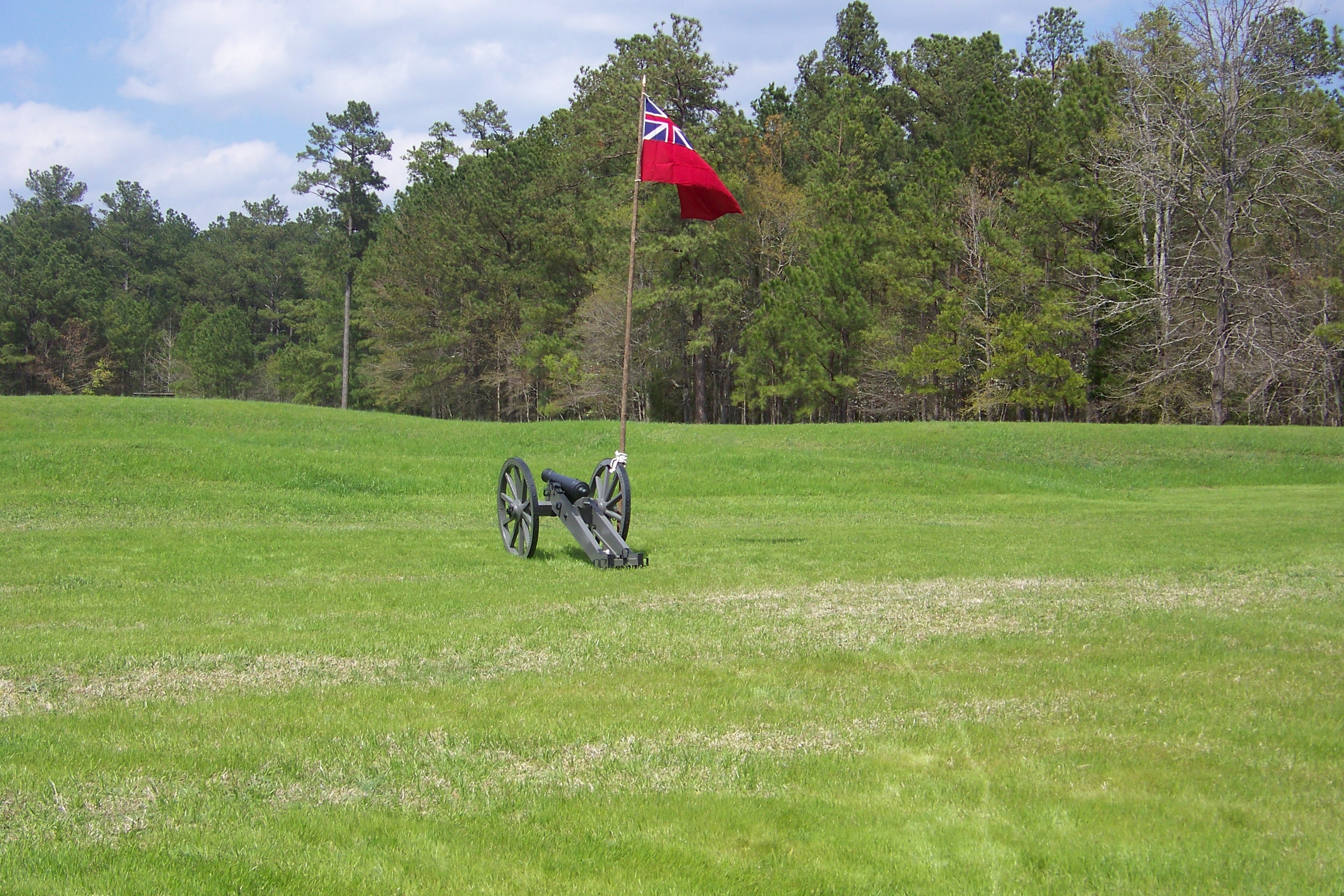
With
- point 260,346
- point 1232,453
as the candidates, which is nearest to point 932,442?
point 1232,453

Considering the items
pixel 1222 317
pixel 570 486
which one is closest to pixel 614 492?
pixel 570 486

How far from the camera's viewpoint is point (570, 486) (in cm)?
1342

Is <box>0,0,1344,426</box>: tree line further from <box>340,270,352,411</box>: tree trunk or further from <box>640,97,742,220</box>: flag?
<box>640,97,742,220</box>: flag

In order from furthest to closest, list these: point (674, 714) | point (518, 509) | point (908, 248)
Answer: point (908, 248) < point (518, 509) < point (674, 714)

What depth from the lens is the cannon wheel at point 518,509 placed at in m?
13.7

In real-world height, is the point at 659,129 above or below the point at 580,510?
above

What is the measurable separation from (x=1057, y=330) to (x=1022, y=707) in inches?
1567

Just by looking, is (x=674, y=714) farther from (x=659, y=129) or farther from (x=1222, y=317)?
(x=1222, y=317)

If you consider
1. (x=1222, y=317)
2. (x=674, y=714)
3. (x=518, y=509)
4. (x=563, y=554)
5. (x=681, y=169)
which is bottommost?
(x=563, y=554)

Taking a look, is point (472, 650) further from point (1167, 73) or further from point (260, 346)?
point (260, 346)

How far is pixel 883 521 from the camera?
64.1 ft

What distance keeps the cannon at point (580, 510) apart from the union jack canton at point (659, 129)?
442 cm

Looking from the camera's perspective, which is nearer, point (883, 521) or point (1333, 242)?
point (883, 521)

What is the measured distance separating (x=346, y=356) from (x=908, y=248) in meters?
43.9
